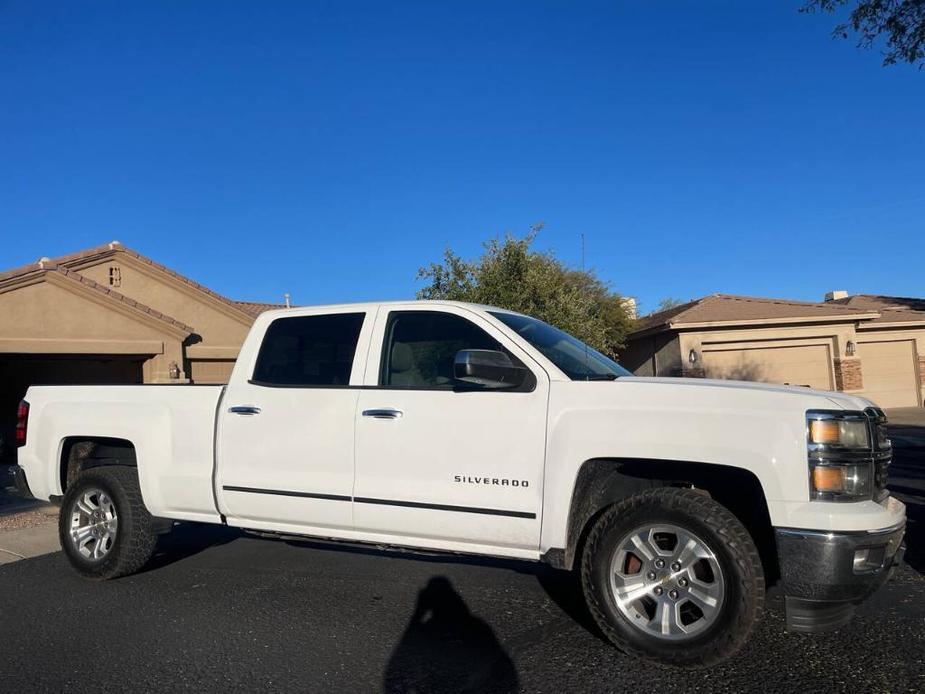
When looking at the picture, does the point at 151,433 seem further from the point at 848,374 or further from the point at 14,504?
the point at 848,374

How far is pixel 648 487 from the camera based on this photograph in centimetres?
421

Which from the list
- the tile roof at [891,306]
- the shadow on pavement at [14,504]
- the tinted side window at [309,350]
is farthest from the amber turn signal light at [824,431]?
the tile roof at [891,306]

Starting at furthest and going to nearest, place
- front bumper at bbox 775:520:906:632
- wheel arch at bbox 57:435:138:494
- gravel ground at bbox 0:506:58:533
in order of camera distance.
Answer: gravel ground at bbox 0:506:58:533 < wheel arch at bbox 57:435:138:494 < front bumper at bbox 775:520:906:632

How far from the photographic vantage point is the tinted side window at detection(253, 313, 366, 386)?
498 cm

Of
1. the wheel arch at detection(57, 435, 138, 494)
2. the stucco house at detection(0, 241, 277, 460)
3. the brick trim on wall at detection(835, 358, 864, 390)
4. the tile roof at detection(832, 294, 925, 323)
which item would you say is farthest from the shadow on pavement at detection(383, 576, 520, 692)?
the tile roof at detection(832, 294, 925, 323)

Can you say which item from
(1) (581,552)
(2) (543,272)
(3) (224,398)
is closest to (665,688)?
(1) (581,552)

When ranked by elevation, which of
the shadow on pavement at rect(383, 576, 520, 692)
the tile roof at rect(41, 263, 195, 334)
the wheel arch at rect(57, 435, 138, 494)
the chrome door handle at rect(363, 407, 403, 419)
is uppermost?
the tile roof at rect(41, 263, 195, 334)

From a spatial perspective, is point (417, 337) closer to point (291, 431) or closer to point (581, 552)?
point (291, 431)

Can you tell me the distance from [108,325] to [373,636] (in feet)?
45.2

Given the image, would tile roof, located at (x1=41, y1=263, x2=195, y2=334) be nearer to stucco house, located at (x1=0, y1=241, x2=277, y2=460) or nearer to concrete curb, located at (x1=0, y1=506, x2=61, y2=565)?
stucco house, located at (x1=0, y1=241, x2=277, y2=460)

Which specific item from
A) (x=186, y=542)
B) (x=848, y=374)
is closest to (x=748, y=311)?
(x=848, y=374)

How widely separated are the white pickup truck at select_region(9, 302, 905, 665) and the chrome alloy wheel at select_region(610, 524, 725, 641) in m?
0.01

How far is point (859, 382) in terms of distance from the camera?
21.8 metres

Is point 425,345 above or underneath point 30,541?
above
